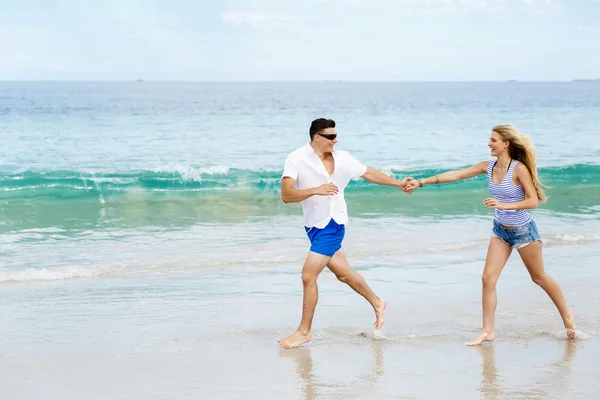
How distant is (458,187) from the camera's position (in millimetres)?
19344

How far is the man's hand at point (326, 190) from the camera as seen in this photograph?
598 centimetres

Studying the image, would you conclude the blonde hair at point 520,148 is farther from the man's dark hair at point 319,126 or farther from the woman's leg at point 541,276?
the man's dark hair at point 319,126

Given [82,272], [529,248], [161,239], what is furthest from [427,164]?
[529,248]

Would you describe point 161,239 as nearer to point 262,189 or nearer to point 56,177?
point 262,189

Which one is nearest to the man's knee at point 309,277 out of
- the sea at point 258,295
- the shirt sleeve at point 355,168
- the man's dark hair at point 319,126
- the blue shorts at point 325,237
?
the blue shorts at point 325,237

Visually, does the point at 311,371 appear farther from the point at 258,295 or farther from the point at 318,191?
the point at 258,295

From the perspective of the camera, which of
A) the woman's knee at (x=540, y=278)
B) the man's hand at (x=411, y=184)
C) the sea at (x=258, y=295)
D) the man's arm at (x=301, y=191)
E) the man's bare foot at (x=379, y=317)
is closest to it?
the sea at (x=258, y=295)

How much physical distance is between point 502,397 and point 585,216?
33.4 ft

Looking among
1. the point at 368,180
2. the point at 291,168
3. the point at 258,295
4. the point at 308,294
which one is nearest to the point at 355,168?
the point at 368,180

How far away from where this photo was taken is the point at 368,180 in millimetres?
6102

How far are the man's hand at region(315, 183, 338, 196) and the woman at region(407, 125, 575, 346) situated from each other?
3.51 ft

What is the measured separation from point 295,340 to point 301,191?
1200 millimetres

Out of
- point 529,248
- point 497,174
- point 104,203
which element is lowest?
point 104,203

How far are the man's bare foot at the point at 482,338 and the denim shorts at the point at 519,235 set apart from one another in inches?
28.8
